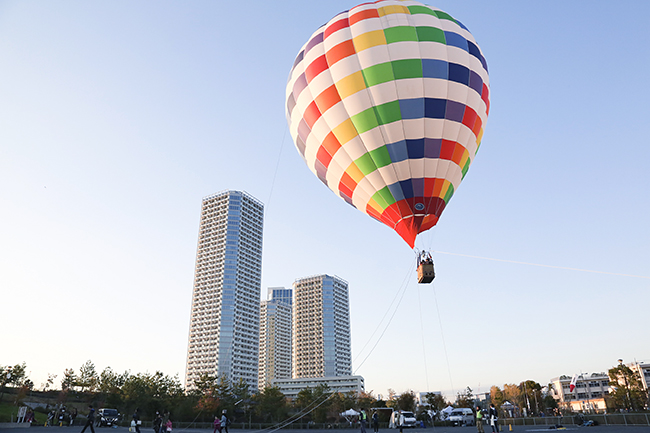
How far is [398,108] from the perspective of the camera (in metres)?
14.2

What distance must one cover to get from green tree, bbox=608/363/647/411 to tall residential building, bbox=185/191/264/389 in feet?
411

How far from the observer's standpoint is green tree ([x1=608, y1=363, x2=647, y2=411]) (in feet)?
182

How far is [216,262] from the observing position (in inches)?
6796

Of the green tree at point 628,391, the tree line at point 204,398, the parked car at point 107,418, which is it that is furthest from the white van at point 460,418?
the parked car at point 107,418

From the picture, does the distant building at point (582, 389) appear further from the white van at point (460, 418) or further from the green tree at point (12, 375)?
the green tree at point (12, 375)

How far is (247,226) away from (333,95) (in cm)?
17131

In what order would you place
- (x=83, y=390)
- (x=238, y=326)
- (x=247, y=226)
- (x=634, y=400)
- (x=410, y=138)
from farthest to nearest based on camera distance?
(x=247, y=226), (x=238, y=326), (x=83, y=390), (x=634, y=400), (x=410, y=138)

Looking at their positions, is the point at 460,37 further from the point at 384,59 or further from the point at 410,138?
the point at 410,138

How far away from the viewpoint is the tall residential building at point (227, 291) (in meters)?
157

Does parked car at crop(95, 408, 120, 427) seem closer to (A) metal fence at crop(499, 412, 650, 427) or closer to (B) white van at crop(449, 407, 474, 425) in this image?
(A) metal fence at crop(499, 412, 650, 427)

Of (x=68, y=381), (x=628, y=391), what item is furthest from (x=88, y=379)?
(x=628, y=391)

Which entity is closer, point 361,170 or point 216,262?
point 361,170

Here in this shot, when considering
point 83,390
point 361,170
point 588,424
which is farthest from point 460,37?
point 83,390

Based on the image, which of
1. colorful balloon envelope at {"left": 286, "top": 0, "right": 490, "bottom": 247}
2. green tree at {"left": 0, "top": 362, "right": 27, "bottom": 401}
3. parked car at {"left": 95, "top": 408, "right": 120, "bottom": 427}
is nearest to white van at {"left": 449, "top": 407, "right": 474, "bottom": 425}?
parked car at {"left": 95, "top": 408, "right": 120, "bottom": 427}
